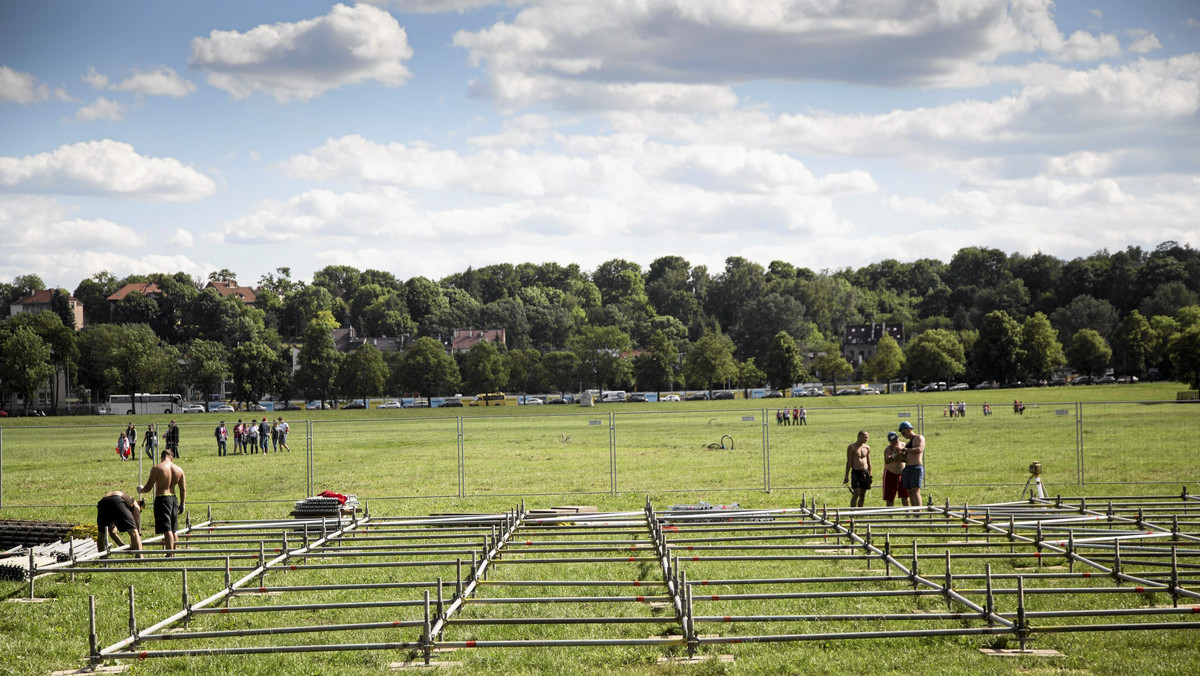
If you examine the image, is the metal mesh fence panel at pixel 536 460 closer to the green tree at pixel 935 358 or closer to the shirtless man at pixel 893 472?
the shirtless man at pixel 893 472

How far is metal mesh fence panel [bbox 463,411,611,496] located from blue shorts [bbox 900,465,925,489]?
6818 mm

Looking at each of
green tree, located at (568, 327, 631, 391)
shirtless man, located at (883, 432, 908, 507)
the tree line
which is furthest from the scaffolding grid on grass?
green tree, located at (568, 327, 631, 391)

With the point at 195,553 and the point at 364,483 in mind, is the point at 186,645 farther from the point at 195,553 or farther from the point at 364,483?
the point at 364,483

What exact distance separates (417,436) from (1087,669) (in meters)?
50.3

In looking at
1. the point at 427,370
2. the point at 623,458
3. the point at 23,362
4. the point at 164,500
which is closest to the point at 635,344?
the point at 427,370

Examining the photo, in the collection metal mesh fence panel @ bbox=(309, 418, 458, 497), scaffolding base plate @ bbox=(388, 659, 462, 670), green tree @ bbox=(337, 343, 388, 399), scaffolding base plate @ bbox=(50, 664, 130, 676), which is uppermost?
green tree @ bbox=(337, 343, 388, 399)

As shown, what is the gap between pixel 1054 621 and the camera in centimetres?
1209

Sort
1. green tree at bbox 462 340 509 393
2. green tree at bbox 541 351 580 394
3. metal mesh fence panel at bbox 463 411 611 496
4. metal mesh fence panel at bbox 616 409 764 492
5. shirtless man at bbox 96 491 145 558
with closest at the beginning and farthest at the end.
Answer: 1. shirtless man at bbox 96 491 145 558
2. metal mesh fence panel at bbox 463 411 611 496
3. metal mesh fence panel at bbox 616 409 764 492
4. green tree at bbox 462 340 509 393
5. green tree at bbox 541 351 580 394

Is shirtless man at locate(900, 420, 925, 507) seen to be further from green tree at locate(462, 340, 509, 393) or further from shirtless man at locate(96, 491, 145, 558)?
green tree at locate(462, 340, 509, 393)

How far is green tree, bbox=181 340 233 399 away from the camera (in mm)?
117000

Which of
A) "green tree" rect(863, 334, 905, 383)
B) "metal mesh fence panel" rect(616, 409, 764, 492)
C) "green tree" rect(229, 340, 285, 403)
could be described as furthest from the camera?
"green tree" rect(863, 334, 905, 383)

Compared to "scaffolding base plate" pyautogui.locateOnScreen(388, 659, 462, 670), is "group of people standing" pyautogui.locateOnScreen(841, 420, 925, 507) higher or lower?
higher

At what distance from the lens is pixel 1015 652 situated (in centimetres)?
1068

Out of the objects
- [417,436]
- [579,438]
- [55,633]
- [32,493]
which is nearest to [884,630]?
[55,633]
